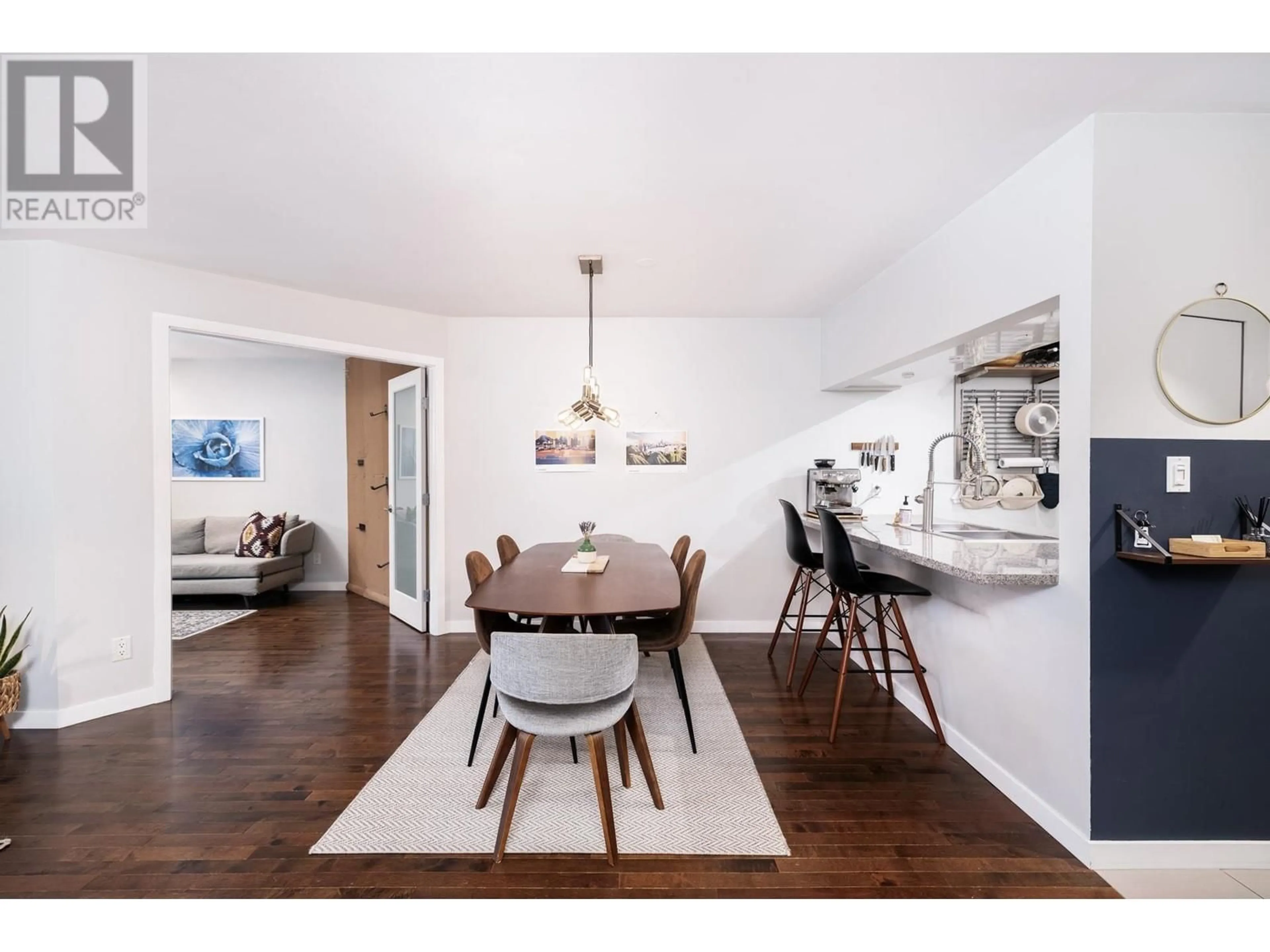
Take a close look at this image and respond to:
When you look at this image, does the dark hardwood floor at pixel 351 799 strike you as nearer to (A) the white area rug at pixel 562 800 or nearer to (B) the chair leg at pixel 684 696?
(A) the white area rug at pixel 562 800

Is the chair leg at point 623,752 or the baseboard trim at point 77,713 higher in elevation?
the chair leg at point 623,752

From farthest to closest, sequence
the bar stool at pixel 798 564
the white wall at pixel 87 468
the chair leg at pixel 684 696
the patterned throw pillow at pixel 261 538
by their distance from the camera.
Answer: the patterned throw pillow at pixel 261 538, the bar stool at pixel 798 564, the white wall at pixel 87 468, the chair leg at pixel 684 696

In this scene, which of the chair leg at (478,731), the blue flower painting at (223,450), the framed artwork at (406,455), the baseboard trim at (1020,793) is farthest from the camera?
the blue flower painting at (223,450)

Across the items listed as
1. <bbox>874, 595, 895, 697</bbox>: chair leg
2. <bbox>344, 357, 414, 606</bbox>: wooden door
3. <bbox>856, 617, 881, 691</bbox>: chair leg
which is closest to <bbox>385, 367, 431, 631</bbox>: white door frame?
<bbox>344, 357, 414, 606</bbox>: wooden door

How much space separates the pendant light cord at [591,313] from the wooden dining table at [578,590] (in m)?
1.16

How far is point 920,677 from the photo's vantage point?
2471mm

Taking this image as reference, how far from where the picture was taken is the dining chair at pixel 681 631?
2.43m

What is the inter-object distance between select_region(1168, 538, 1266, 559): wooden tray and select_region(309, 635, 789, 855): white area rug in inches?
63.3

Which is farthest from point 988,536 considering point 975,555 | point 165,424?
point 165,424

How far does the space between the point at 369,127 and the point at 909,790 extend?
3210 millimetres

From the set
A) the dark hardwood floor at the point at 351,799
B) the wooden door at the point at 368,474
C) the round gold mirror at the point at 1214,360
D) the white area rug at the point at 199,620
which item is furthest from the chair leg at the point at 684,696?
the white area rug at the point at 199,620
